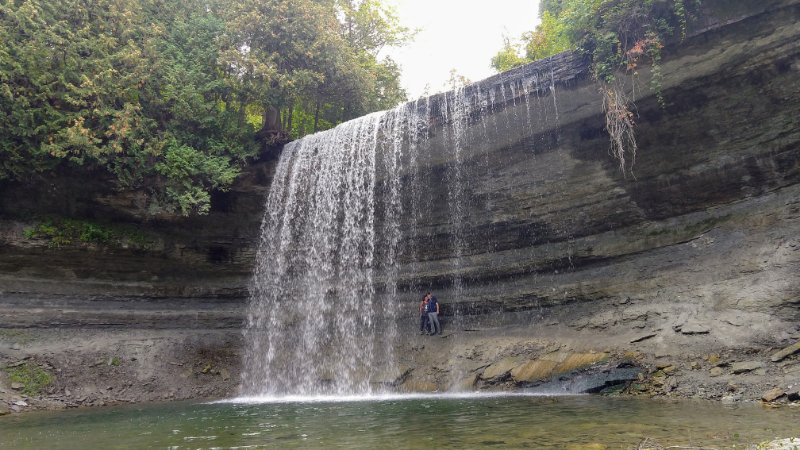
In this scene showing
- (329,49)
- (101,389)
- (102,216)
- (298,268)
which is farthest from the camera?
(329,49)

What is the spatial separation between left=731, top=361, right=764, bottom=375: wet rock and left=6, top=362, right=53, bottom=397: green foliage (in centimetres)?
1552

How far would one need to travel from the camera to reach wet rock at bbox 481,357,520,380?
12.8 meters

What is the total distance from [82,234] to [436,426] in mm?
12917

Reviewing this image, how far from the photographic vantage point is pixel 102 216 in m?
16.2

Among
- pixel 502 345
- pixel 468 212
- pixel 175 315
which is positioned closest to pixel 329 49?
pixel 468 212

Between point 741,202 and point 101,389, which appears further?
point 101,389

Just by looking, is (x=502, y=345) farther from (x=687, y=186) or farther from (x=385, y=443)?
(x=385, y=443)

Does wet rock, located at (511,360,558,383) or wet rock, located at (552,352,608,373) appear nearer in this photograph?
wet rock, located at (552,352,608,373)

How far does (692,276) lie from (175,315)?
1427 cm

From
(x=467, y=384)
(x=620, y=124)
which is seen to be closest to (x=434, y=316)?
(x=467, y=384)

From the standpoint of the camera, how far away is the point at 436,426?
742cm

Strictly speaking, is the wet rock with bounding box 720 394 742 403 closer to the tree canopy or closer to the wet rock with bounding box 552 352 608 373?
the wet rock with bounding box 552 352 608 373

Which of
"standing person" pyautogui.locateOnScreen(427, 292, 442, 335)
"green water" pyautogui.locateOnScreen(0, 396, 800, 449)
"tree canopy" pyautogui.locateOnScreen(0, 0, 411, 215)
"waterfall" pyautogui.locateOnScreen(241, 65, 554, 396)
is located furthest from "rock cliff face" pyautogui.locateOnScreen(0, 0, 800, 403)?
"green water" pyautogui.locateOnScreen(0, 396, 800, 449)

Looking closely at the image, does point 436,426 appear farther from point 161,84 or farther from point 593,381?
point 161,84
